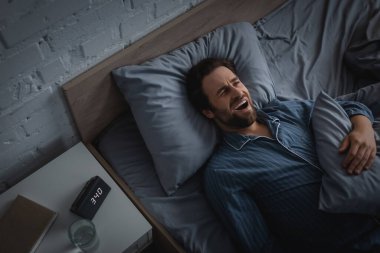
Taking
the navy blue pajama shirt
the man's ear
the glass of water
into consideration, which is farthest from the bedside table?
the man's ear

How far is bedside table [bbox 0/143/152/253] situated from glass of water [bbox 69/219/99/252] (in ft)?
0.07

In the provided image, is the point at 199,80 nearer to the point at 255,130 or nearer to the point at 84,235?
the point at 255,130

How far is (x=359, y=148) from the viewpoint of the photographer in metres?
1.10

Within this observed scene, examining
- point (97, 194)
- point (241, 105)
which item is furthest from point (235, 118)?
point (97, 194)

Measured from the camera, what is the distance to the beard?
1238 millimetres

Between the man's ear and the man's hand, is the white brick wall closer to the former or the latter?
the man's ear

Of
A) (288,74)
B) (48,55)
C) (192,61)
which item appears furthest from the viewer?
(288,74)

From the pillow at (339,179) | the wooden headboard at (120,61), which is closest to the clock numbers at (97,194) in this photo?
the wooden headboard at (120,61)

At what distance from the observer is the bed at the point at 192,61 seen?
1.20m

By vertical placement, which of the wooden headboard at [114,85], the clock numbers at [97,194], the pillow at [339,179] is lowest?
the pillow at [339,179]

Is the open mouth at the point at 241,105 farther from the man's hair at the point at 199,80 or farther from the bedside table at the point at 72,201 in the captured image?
the bedside table at the point at 72,201

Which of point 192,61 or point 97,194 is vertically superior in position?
point 192,61

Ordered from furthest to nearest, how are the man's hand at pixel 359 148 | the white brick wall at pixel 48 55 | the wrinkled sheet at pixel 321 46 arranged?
1. the wrinkled sheet at pixel 321 46
2. the man's hand at pixel 359 148
3. the white brick wall at pixel 48 55

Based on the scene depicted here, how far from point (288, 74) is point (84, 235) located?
40.4 inches
